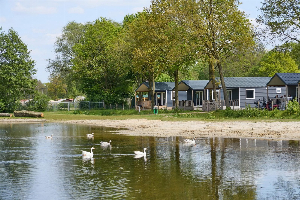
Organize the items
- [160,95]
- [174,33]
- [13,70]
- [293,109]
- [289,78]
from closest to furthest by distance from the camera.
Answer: [293,109], [289,78], [174,33], [13,70], [160,95]

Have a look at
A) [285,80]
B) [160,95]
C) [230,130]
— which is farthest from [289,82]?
[160,95]

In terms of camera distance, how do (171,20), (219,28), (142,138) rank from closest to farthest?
(142,138), (219,28), (171,20)

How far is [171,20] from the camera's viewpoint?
56.8 m

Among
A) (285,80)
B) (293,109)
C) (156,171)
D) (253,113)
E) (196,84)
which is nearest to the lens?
(156,171)

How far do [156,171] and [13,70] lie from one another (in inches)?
2157

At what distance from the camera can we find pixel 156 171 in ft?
62.2

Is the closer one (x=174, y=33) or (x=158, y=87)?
(x=174, y=33)

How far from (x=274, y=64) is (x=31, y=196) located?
86.5 meters

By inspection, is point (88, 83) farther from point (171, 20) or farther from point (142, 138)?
point (142, 138)

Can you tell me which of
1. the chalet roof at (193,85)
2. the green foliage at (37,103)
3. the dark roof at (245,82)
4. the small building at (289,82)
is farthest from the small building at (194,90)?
the green foliage at (37,103)

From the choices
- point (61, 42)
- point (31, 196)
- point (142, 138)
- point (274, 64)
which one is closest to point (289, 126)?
point (142, 138)

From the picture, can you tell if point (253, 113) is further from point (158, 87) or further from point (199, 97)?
point (158, 87)

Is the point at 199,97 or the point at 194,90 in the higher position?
the point at 194,90

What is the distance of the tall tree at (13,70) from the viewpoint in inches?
2741
